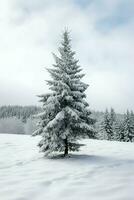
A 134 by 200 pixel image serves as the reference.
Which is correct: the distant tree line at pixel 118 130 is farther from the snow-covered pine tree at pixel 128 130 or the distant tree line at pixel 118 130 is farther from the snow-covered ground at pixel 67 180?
the snow-covered ground at pixel 67 180

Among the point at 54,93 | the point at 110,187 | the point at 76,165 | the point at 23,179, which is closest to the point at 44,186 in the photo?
the point at 23,179

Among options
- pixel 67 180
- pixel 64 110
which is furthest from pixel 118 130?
pixel 67 180

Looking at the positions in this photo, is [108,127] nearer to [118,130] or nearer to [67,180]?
[118,130]

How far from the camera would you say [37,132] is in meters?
18.8

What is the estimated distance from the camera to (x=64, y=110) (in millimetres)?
18859

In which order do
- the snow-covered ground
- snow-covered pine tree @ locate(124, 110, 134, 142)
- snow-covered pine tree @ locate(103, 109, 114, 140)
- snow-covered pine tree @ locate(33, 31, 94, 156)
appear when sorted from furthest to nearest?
snow-covered pine tree @ locate(103, 109, 114, 140) < snow-covered pine tree @ locate(124, 110, 134, 142) < snow-covered pine tree @ locate(33, 31, 94, 156) < the snow-covered ground

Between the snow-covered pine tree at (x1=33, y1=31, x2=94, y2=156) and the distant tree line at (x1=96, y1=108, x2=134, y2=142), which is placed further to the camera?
the distant tree line at (x1=96, y1=108, x2=134, y2=142)

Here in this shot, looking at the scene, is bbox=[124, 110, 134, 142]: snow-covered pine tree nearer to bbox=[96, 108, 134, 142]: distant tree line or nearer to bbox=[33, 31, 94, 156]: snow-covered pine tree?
bbox=[96, 108, 134, 142]: distant tree line

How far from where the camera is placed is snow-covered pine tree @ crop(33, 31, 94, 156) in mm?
18297

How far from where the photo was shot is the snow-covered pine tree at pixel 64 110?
18297mm

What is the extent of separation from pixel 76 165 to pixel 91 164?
89cm

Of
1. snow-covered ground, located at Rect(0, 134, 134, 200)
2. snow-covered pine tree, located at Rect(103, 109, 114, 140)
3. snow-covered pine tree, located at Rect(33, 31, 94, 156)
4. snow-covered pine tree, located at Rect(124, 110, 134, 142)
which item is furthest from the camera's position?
→ snow-covered pine tree, located at Rect(103, 109, 114, 140)

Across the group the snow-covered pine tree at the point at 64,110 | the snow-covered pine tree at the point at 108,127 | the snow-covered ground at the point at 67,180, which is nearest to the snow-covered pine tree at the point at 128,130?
the snow-covered pine tree at the point at 108,127

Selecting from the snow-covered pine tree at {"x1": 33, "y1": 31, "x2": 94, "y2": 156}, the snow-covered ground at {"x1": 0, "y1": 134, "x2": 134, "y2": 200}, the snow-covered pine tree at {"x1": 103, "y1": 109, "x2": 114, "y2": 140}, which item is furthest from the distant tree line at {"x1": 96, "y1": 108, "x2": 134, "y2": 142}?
the snow-covered ground at {"x1": 0, "y1": 134, "x2": 134, "y2": 200}
